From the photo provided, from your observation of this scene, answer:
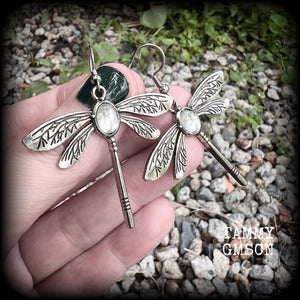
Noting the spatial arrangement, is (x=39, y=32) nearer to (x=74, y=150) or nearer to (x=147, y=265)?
(x=74, y=150)

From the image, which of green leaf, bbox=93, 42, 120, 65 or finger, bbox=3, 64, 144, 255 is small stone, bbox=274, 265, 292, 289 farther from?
green leaf, bbox=93, 42, 120, 65

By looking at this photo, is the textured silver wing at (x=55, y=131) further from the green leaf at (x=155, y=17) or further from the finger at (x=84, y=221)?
the green leaf at (x=155, y=17)

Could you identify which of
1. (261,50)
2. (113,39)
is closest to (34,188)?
(113,39)

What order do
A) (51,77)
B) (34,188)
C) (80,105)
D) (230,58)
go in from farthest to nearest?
1. (230,58)
2. (51,77)
3. (80,105)
4. (34,188)

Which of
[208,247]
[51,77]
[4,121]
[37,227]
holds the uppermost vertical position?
[4,121]

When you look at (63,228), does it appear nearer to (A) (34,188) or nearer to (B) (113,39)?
(A) (34,188)

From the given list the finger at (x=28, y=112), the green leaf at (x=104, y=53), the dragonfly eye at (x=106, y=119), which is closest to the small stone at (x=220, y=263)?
the dragonfly eye at (x=106, y=119)
